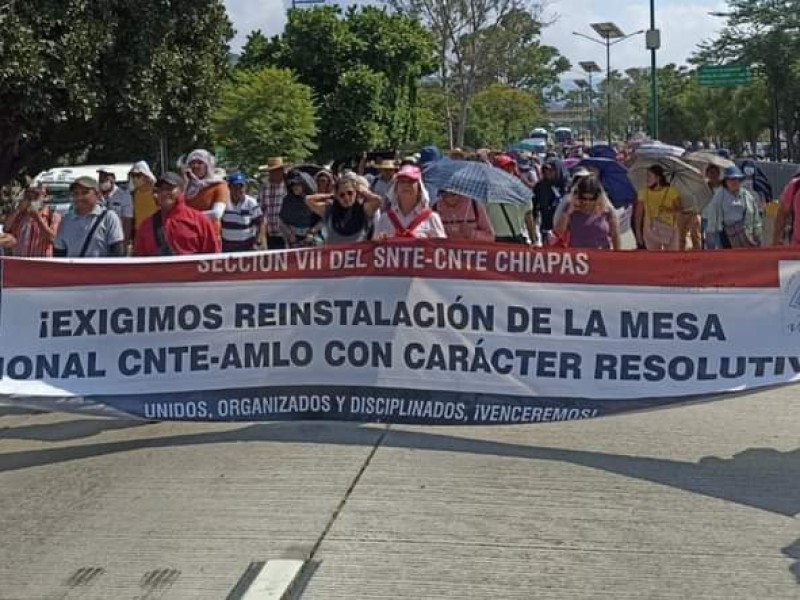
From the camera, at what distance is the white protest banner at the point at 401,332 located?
21.9 ft

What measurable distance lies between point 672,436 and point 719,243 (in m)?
5.69

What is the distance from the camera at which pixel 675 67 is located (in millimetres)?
100750

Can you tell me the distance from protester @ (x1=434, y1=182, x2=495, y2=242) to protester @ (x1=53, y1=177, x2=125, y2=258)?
248cm

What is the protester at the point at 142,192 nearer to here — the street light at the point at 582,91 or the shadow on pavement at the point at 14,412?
the shadow on pavement at the point at 14,412

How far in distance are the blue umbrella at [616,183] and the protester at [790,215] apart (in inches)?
219

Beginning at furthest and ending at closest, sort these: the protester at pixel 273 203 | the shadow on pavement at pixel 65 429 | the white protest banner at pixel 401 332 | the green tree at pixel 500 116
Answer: the green tree at pixel 500 116, the protester at pixel 273 203, the shadow on pavement at pixel 65 429, the white protest banner at pixel 401 332

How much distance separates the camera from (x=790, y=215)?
8469 millimetres

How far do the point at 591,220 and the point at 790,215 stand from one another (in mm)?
1495

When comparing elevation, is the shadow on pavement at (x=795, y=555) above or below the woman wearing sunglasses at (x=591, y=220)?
below

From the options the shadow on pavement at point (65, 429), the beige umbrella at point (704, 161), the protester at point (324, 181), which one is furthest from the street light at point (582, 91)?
the shadow on pavement at point (65, 429)

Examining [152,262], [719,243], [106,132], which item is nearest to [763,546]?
[152,262]

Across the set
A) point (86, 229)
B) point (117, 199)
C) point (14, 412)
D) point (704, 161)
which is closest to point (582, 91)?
point (704, 161)

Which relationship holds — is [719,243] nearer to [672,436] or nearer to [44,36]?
[672,436]

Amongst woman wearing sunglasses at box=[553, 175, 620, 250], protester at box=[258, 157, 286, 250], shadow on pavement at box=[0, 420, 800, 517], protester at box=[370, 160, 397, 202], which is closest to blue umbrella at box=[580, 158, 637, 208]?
protester at box=[370, 160, 397, 202]
